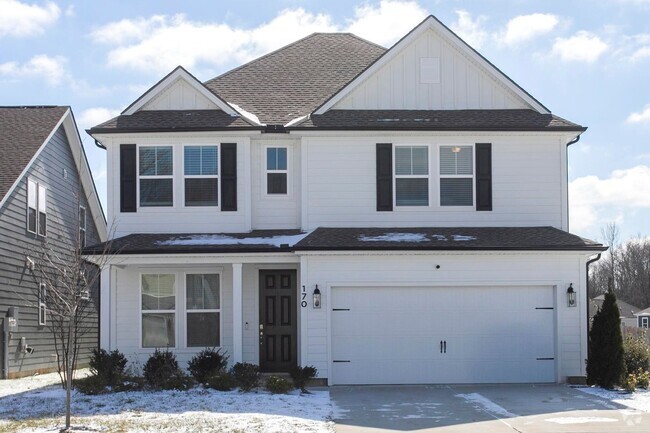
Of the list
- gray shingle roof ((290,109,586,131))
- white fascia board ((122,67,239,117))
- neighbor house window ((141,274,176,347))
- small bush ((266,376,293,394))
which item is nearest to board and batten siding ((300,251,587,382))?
small bush ((266,376,293,394))

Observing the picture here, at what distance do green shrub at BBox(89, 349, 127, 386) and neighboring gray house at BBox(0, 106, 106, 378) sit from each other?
4.48 meters

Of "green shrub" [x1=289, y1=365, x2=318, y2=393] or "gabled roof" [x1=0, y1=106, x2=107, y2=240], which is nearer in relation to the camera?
"green shrub" [x1=289, y1=365, x2=318, y2=393]

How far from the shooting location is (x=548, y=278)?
18125 mm

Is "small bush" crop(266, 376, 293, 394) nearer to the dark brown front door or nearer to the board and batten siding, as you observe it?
the board and batten siding

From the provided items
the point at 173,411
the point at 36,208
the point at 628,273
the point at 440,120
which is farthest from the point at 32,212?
the point at 628,273

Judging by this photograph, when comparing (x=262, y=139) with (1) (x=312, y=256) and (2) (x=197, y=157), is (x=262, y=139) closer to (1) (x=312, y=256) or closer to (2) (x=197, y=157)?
(2) (x=197, y=157)

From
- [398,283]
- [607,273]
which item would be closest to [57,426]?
[398,283]

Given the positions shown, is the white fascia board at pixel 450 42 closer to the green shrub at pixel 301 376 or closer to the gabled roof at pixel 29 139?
the green shrub at pixel 301 376

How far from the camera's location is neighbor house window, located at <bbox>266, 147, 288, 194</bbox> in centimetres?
1969

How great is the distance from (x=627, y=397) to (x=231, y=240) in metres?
8.54

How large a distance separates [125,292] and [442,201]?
7.40 metres

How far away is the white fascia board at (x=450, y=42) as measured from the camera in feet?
64.5

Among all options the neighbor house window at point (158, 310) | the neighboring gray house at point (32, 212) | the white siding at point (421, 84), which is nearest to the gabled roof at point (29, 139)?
the neighboring gray house at point (32, 212)

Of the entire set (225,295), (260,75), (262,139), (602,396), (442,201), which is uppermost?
(260,75)
